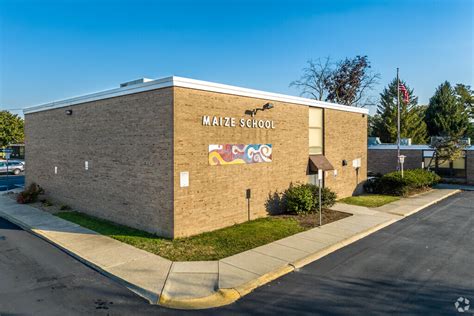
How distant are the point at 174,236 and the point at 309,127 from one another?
31.4 feet

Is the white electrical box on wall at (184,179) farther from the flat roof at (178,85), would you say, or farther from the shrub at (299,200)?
the shrub at (299,200)

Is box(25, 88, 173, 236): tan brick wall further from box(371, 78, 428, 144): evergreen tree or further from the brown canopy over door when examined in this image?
box(371, 78, 428, 144): evergreen tree

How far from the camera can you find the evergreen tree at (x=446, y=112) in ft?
159

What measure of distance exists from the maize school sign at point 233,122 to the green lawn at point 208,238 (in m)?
3.97

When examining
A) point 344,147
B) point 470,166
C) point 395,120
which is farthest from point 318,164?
point 395,120

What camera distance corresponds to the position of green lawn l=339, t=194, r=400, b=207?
18797 millimetres

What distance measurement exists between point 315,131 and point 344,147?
340 centimetres

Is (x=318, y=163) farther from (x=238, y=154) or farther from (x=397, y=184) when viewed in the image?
(x=397, y=184)

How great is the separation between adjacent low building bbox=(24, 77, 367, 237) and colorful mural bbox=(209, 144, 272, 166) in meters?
0.04

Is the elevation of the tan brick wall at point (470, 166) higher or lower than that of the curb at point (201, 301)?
higher

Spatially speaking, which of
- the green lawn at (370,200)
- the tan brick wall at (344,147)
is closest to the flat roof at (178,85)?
the tan brick wall at (344,147)

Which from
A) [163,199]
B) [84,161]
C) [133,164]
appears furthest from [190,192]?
[84,161]

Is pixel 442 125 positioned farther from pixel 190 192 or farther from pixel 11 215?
pixel 11 215

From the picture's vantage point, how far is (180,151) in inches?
451
